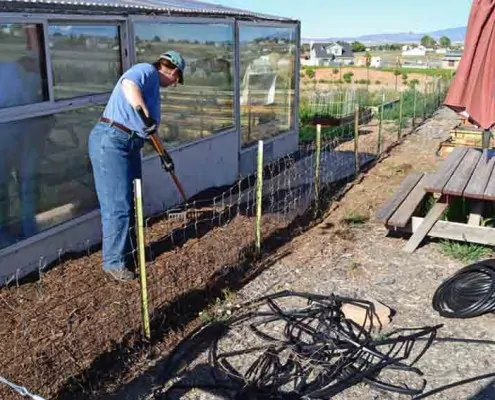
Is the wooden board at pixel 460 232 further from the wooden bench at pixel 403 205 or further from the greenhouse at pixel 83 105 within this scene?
the greenhouse at pixel 83 105

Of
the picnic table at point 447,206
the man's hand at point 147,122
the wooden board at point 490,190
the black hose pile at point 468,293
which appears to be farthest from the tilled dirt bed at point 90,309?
the wooden board at point 490,190

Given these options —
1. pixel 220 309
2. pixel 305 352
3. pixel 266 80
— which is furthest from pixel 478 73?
pixel 266 80

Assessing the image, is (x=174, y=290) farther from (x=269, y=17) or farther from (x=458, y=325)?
(x=269, y=17)

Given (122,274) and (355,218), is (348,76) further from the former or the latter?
(122,274)

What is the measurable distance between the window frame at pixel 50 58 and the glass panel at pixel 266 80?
2812 millimetres

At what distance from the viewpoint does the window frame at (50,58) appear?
4.62 meters

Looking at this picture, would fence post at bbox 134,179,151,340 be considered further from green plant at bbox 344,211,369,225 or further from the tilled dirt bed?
green plant at bbox 344,211,369,225

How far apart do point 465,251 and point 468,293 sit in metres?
1.17

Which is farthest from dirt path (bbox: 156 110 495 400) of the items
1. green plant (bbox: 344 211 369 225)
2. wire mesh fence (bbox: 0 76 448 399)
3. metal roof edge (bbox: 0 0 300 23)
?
metal roof edge (bbox: 0 0 300 23)

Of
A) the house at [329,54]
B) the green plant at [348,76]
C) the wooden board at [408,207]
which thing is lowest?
the wooden board at [408,207]

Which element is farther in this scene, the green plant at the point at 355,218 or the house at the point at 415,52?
the house at the point at 415,52

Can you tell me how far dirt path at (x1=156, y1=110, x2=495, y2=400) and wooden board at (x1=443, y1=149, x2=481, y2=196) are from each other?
2.12 ft

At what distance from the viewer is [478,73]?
13.2 feet

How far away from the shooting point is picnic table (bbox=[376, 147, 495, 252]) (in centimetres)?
553
